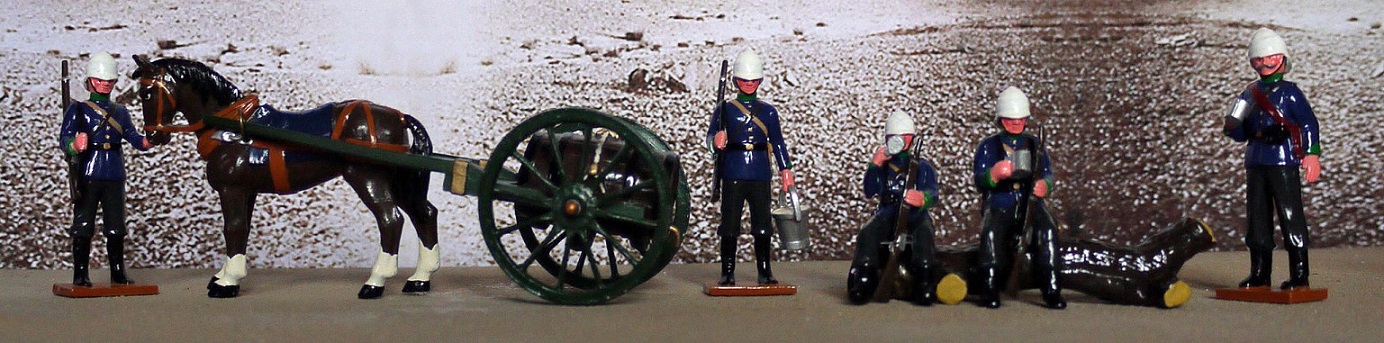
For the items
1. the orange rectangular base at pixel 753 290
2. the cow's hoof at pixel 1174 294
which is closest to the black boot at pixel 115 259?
the orange rectangular base at pixel 753 290

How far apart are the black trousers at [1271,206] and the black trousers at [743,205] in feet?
6.43

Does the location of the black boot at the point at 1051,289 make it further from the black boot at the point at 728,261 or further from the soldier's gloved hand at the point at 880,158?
the black boot at the point at 728,261

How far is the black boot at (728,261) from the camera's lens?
488 cm

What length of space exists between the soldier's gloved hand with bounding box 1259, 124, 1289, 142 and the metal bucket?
5.95ft

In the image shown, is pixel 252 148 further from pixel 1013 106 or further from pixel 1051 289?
pixel 1051 289

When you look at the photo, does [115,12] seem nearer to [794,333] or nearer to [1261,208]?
[794,333]

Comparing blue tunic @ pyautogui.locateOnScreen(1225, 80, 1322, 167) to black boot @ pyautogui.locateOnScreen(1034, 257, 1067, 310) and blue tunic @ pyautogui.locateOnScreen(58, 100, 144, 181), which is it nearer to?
black boot @ pyautogui.locateOnScreen(1034, 257, 1067, 310)

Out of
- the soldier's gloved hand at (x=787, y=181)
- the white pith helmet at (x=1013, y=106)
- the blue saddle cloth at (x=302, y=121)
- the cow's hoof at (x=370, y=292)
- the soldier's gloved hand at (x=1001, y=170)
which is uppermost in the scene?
the white pith helmet at (x=1013, y=106)

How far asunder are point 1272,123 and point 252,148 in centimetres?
406

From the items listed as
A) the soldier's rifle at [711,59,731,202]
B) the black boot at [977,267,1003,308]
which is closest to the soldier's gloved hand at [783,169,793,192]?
the soldier's rifle at [711,59,731,202]

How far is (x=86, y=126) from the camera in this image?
4.75m

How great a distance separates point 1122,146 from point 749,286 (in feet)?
9.85

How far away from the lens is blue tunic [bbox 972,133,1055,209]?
4.30 meters

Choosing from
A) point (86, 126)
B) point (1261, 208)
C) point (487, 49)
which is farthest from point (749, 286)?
point (86, 126)
